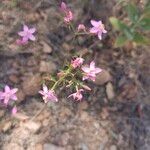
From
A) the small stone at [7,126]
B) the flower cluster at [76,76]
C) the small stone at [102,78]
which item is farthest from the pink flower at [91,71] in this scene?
the small stone at [7,126]

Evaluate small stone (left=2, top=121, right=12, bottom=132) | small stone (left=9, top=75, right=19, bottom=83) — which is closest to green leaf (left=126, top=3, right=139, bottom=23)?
small stone (left=9, top=75, right=19, bottom=83)

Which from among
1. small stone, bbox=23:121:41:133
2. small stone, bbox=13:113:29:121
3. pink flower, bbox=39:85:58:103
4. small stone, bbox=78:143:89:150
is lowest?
small stone, bbox=78:143:89:150

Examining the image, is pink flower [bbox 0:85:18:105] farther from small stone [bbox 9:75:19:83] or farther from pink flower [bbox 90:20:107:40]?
pink flower [bbox 90:20:107:40]

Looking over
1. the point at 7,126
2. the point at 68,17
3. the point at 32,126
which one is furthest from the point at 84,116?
the point at 68,17

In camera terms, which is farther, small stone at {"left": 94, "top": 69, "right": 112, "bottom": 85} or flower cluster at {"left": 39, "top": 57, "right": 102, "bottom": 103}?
small stone at {"left": 94, "top": 69, "right": 112, "bottom": 85}

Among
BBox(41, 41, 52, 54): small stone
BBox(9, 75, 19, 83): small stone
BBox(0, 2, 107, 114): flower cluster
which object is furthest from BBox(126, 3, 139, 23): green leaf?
BBox(9, 75, 19, 83): small stone

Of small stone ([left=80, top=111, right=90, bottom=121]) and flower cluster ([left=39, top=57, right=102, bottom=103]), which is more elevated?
flower cluster ([left=39, top=57, right=102, bottom=103])

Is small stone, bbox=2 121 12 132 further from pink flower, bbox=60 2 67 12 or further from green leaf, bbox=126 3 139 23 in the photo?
green leaf, bbox=126 3 139 23

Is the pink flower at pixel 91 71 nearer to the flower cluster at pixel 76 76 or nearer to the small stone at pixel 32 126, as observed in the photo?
the flower cluster at pixel 76 76
